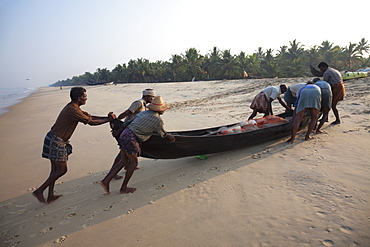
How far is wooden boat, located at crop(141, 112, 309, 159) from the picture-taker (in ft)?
10.5

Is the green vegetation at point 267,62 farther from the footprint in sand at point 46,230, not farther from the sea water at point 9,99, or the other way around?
the footprint in sand at point 46,230

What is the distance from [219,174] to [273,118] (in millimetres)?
2274

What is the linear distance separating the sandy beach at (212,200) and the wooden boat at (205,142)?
25cm

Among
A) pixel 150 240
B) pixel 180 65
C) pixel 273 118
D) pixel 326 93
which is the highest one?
pixel 180 65

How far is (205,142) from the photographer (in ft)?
12.0

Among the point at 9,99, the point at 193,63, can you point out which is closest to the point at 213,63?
the point at 193,63

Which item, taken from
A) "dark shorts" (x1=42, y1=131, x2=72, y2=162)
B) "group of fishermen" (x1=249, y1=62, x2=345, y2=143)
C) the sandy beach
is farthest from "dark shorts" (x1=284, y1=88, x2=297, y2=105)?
"dark shorts" (x1=42, y1=131, x2=72, y2=162)

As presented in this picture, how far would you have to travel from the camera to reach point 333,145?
4.21 metres

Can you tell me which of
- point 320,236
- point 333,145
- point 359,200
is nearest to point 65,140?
point 320,236

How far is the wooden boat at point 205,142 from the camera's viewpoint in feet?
10.5

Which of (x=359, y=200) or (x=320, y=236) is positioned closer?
(x=320, y=236)

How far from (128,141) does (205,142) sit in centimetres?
138

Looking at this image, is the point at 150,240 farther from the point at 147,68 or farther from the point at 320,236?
the point at 147,68

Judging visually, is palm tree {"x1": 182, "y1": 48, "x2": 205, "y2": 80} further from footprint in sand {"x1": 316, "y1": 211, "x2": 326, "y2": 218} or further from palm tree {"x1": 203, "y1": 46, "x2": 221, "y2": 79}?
footprint in sand {"x1": 316, "y1": 211, "x2": 326, "y2": 218}
